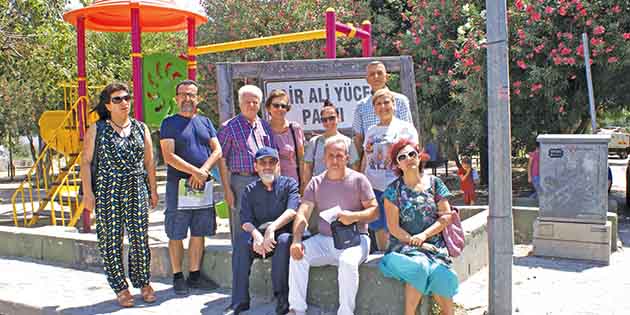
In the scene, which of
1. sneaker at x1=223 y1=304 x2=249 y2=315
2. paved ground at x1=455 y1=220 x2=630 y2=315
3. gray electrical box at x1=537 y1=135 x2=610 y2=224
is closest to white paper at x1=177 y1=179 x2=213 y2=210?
sneaker at x1=223 y1=304 x2=249 y2=315

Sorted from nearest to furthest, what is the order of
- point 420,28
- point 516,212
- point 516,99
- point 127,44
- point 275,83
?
point 275,83 → point 516,212 → point 516,99 → point 420,28 → point 127,44

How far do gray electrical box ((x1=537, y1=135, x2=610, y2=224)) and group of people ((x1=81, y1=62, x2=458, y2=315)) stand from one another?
8.01 ft

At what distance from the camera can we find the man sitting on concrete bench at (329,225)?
4523mm

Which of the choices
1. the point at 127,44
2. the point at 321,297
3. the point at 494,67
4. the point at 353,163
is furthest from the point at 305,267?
the point at 127,44

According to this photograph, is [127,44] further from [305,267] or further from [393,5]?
[305,267]

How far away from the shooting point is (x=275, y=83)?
6.28 metres

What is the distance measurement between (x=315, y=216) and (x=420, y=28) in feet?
28.8

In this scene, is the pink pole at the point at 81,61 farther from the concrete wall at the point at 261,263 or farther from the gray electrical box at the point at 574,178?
the gray electrical box at the point at 574,178

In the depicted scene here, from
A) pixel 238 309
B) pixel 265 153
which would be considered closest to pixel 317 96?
pixel 265 153

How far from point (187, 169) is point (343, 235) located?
1519 mm

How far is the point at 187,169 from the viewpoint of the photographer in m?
5.22

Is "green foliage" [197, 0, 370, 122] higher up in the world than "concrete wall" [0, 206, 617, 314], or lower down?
higher up

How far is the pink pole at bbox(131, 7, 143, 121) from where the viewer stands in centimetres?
788

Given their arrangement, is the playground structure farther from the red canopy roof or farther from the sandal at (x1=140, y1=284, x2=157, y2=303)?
the sandal at (x1=140, y1=284, x2=157, y2=303)
